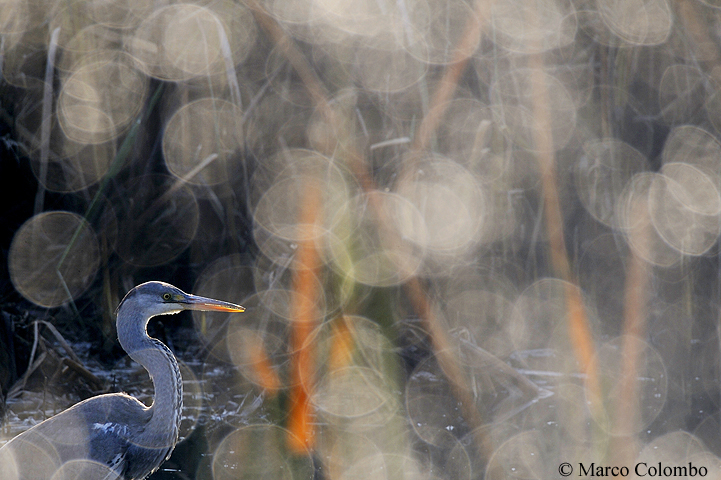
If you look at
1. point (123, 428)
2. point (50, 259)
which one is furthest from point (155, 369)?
point (50, 259)

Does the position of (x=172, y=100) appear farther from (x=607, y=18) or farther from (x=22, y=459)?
(x=607, y=18)

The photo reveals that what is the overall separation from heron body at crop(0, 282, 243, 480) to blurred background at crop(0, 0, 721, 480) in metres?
1.32

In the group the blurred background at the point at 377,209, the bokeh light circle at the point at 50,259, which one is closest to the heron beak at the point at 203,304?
the blurred background at the point at 377,209

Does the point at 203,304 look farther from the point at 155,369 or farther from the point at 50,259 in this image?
the point at 50,259

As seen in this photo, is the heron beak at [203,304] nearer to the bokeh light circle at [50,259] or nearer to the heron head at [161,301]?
the heron head at [161,301]

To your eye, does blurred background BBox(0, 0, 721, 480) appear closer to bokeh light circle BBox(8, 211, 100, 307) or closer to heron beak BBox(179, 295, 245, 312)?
bokeh light circle BBox(8, 211, 100, 307)

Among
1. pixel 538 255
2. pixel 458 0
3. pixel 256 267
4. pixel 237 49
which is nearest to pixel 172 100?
pixel 237 49

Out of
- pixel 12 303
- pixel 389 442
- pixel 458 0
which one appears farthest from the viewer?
pixel 458 0

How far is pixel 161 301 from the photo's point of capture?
139 inches

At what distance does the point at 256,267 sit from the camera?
19.5ft

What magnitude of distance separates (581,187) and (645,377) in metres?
1.71

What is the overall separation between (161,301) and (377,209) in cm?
276

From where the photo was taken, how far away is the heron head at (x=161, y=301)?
3500mm

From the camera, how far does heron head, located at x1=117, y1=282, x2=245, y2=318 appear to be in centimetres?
350
